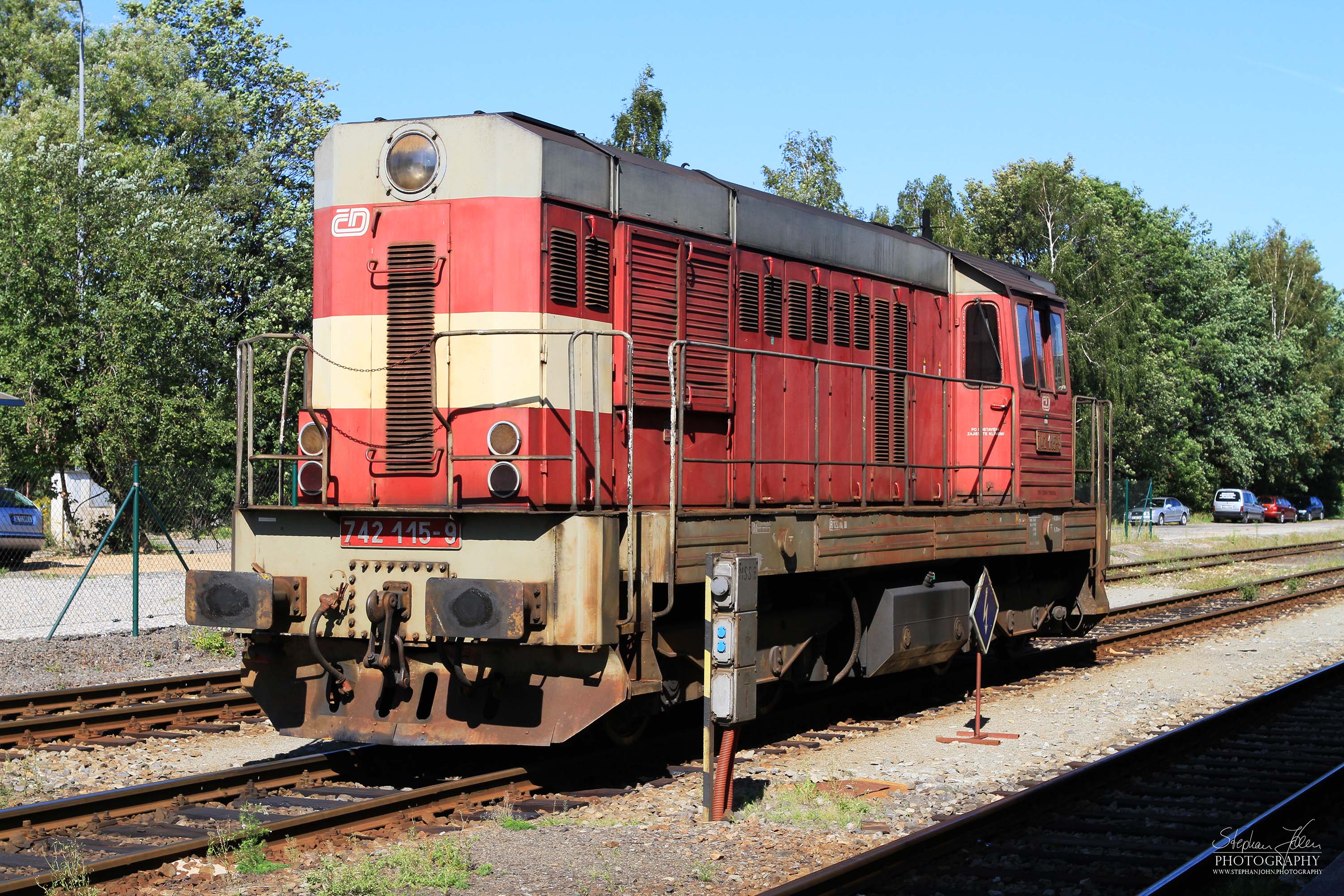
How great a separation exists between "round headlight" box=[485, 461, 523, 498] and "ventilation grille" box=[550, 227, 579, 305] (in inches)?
43.7

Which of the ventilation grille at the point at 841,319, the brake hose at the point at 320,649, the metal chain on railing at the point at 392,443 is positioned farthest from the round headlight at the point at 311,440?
the ventilation grille at the point at 841,319

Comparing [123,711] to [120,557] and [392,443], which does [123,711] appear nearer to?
[392,443]

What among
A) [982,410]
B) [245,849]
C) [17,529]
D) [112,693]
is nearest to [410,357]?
[245,849]

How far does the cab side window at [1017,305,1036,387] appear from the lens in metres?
11.5

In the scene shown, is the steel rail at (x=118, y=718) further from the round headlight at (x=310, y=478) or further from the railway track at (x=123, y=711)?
the round headlight at (x=310, y=478)

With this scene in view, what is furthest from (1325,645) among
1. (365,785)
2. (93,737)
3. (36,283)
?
(36,283)

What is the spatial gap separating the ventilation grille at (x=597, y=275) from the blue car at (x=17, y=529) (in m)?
16.2

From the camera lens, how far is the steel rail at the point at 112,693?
9641 millimetres

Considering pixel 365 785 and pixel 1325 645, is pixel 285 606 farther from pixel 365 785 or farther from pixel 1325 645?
pixel 1325 645

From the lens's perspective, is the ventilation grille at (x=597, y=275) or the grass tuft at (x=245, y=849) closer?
the grass tuft at (x=245, y=849)

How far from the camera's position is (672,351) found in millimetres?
7398

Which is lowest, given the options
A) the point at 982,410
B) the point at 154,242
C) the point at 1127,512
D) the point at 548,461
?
the point at 1127,512

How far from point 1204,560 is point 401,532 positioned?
80.1ft

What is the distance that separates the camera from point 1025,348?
11625 millimetres
